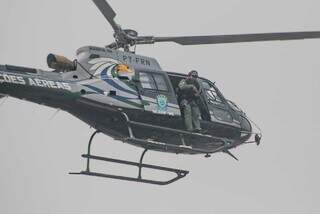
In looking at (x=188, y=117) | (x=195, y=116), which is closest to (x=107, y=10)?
(x=188, y=117)

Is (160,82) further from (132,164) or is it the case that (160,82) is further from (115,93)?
(132,164)

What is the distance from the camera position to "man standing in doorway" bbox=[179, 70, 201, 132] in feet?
52.4

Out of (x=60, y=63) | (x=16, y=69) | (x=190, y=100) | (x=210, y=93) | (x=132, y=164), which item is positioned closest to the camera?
(x=16, y=69)

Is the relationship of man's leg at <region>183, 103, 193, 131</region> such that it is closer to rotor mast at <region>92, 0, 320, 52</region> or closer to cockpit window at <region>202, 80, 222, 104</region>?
cockpit window at <region>202, 80, 222, 104</region>

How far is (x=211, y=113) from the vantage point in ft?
54.4

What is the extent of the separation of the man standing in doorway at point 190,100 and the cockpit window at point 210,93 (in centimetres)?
41

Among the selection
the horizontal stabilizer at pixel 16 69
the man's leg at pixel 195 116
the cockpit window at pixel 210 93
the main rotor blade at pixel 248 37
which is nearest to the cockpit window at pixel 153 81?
the man's leg at pixel 195 116

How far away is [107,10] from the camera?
15367 millimetres

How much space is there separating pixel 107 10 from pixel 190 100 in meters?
2.60

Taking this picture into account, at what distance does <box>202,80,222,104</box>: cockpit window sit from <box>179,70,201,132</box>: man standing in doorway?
0.41 m

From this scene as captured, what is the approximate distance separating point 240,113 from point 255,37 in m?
2.15

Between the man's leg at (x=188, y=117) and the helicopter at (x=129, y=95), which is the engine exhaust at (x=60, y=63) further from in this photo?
the man's leg at (x=188, y=117)

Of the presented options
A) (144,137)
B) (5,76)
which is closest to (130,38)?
(144,137)

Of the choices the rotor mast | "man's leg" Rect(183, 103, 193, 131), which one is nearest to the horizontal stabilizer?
the rotor mast
